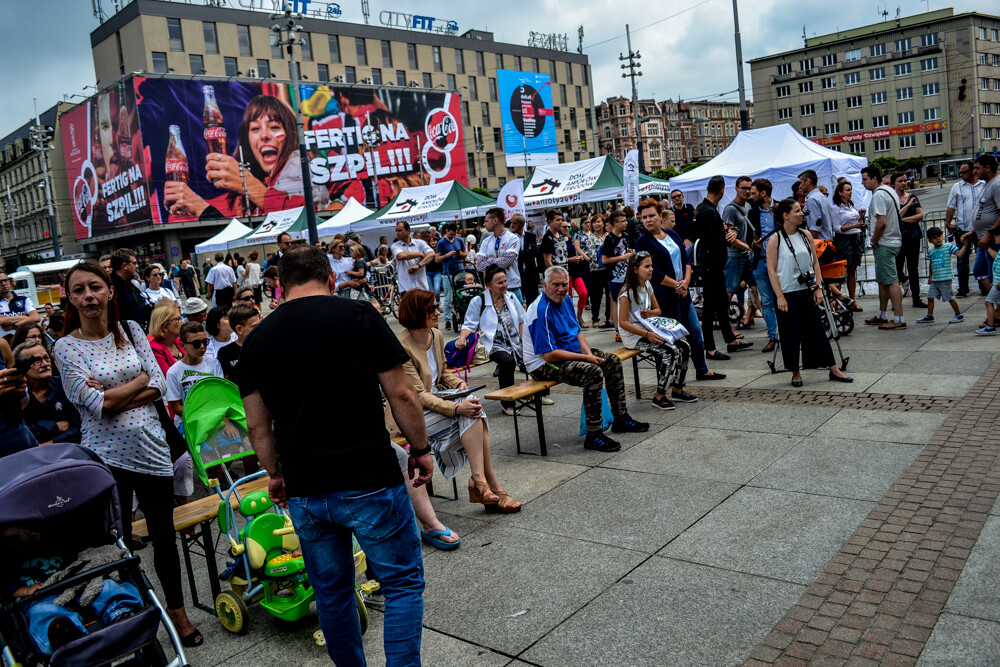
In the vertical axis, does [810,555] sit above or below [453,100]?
below

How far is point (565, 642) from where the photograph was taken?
370cm

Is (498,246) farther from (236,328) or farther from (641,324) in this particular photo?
(236,328)

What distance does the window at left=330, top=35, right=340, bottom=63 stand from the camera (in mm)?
69562

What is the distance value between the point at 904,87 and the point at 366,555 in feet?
371

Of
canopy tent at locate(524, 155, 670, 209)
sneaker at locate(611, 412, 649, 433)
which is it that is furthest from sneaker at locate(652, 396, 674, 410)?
canopy tent at locate(524, 155, 670, 209)

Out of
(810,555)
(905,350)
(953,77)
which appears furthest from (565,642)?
(953,77)

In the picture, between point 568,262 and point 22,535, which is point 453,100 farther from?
point 22,535

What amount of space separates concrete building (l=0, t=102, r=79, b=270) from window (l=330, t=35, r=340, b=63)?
22.6 meters

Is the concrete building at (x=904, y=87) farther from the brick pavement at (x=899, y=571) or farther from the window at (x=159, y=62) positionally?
the brick pavement at (x=899, y=571)

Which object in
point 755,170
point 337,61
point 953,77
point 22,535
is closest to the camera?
point 22,535

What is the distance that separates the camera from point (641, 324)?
7.86 metres

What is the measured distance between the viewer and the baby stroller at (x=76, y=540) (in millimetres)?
3037

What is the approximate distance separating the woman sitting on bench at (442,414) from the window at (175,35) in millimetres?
63847

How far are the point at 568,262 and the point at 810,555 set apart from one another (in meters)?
9.39
